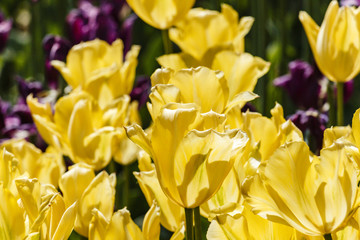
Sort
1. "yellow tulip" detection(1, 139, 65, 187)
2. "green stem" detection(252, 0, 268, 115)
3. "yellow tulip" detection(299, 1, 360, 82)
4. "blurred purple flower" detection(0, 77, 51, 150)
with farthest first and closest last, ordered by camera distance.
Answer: "blurred purple flower" detection(0, 77, 51, 150) → "green stem" detection(252, 0, 268, 115) → "yellow tulip" detection(299, 1, 360, 82) → "yellow tulip" detection(1, 139, 65, 187)

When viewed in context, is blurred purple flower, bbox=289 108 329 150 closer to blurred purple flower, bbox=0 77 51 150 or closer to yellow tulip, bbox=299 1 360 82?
yellow tulip, bbox=299 1 360 82

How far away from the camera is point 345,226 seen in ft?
1.98

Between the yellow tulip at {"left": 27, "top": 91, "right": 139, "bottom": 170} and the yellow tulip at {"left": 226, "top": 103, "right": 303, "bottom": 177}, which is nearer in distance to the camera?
the yellow tulip at {"left": 226, "top": 103, "right": 303, "bottom": 177}

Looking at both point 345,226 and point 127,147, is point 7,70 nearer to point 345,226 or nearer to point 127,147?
point 127,147

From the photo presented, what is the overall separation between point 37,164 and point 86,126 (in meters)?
0.08

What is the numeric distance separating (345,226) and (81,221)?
281mm

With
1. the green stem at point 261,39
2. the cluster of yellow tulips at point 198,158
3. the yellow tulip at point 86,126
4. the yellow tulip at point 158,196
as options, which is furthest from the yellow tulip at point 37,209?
the green stem at point 261,39

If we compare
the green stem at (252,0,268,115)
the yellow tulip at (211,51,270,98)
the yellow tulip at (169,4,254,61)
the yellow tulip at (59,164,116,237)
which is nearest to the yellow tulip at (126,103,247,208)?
the yellow tulip at (59,164,116,237)

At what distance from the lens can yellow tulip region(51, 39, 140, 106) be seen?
1021 millimetres

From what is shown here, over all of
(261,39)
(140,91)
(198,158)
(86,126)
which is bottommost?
(140,91)

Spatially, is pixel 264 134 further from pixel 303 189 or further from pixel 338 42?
pixel 338 42

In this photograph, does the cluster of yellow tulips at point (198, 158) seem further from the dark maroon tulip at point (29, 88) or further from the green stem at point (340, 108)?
the dark maroon tulip at point (29, 88)

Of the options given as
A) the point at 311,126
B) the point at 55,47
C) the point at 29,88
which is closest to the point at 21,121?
the point at 29,88

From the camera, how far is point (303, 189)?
1.97 ft
